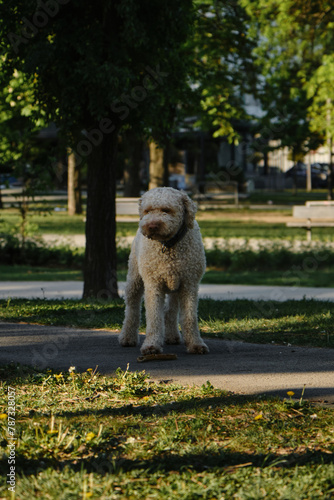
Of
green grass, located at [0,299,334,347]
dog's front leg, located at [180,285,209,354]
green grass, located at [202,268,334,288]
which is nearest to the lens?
dog's front leg, located at [180,285,209,354]

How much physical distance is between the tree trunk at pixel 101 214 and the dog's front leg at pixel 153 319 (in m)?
3.81

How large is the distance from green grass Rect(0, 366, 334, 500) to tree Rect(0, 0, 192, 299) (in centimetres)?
456

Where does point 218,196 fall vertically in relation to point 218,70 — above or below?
below

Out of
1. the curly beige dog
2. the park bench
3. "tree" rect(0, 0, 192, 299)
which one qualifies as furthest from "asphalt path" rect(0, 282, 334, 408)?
the park bench

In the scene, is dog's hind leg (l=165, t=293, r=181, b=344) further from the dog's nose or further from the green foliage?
the green foliage

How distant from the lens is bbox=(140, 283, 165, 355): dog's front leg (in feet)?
18.6

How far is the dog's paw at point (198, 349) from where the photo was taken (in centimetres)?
595

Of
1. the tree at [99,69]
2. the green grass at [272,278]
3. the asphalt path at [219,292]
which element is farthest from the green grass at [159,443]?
the green grass at [272,278]

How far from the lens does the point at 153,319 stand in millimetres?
5672

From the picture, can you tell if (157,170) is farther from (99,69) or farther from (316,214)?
(99,69)

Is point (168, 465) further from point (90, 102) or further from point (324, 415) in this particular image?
point (90, 102)

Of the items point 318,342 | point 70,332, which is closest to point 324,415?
point 318,342

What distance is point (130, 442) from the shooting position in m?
3.74

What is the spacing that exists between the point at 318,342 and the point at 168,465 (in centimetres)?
335
